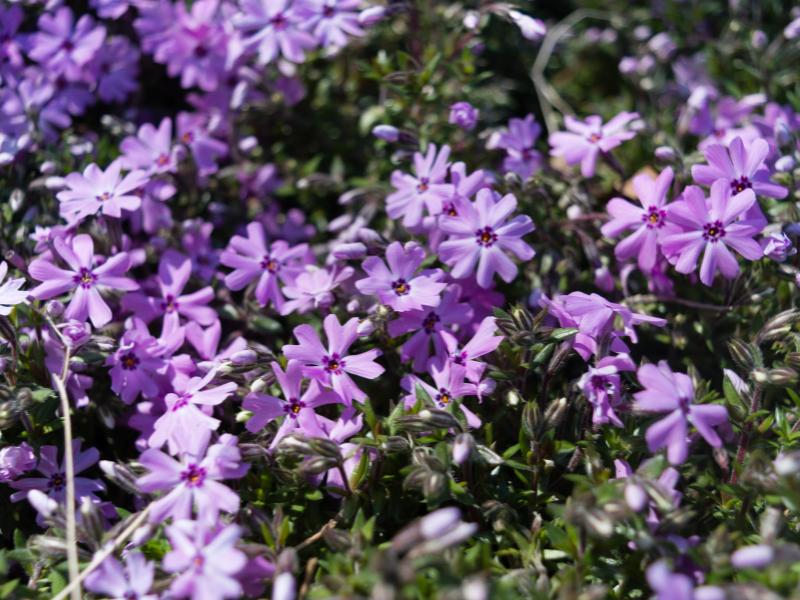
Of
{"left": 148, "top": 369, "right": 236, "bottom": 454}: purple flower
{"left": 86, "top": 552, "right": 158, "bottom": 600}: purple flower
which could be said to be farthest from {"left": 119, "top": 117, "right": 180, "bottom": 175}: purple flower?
{"left": 86, "top": 552, "right": 158, "bottom": 600}: purple flower

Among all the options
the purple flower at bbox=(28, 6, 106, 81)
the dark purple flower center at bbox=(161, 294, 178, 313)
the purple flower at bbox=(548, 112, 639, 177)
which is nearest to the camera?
the dark purple flower center at bbox=(161, 294, 178, 313)

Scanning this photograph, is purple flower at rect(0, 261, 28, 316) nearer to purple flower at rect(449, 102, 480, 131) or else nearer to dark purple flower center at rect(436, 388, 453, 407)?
dark purple flower center at rect(436, 388, 453, 407)

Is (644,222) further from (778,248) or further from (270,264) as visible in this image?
(270,264)

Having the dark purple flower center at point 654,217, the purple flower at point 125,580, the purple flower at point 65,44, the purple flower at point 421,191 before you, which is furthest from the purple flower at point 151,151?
the dark purple flower center at point 654,217

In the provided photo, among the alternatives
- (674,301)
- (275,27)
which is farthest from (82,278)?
(674,301)

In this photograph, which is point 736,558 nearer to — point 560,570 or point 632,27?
point 560,570

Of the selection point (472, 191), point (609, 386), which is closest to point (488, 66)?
point (472, 191)
